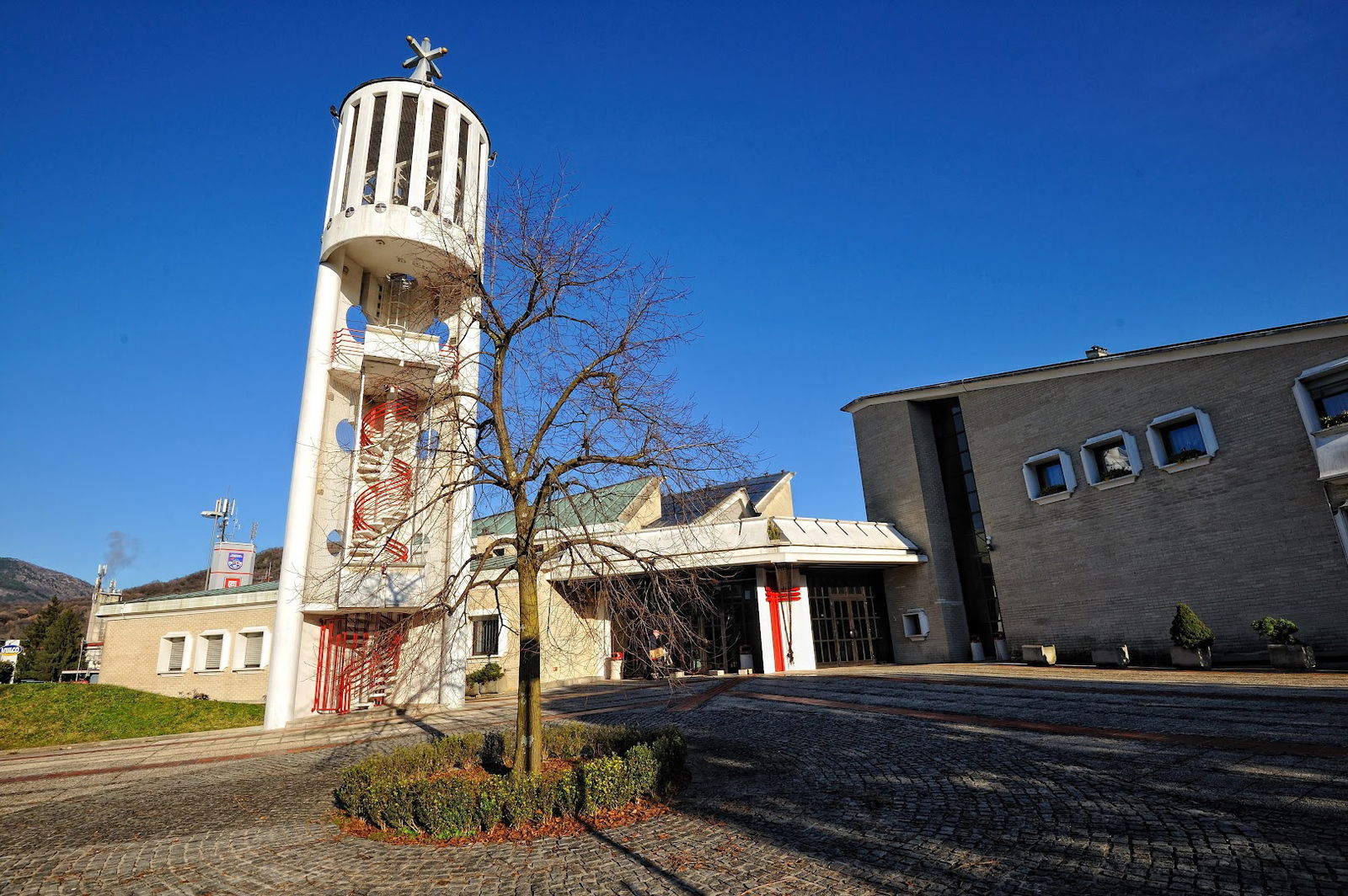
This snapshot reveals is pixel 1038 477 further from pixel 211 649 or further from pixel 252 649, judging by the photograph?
pixel 211 649

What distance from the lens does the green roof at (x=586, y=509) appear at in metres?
8.80

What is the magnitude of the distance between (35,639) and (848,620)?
4663 cm

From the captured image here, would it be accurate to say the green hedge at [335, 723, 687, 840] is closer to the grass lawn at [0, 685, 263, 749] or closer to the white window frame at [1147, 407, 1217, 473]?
the grass lawn at [0, 685, 263, 749]

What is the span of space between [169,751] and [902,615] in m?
24.1

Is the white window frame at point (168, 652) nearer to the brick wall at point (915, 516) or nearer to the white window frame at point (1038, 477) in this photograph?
the brick wall at point (915, 516)

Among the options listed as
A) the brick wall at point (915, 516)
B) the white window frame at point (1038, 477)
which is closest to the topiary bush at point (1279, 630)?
the white window frame at point (1038, 477)

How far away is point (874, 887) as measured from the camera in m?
5.00

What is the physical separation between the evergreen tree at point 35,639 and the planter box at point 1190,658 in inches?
2066

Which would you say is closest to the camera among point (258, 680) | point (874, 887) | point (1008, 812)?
point (874, 887)

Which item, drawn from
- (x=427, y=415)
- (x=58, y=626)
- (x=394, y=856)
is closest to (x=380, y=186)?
(x=427, y=415)

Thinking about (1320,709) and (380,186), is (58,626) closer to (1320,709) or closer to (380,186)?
(380,186)

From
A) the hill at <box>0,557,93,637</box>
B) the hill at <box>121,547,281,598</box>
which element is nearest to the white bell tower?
the hill at <box>121,547,281,598</box>

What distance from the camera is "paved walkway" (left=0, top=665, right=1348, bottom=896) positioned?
Answer: 522cm

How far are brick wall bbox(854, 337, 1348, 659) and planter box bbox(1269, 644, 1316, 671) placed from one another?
1.01m
